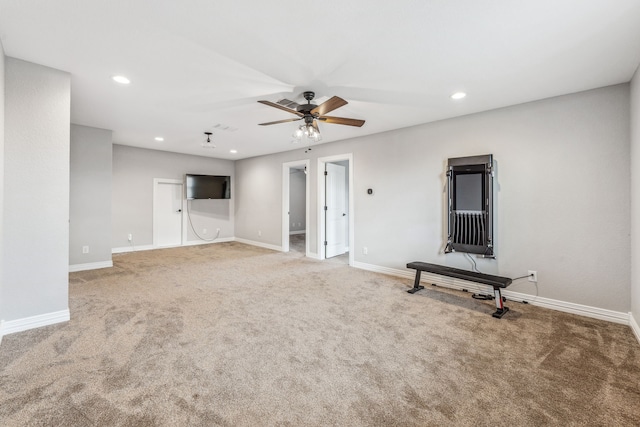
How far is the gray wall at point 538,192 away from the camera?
112 inches

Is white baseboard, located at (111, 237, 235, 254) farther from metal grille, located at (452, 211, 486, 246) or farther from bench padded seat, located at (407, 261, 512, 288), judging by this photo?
metal grille, located at (452, 211, 486, 246)

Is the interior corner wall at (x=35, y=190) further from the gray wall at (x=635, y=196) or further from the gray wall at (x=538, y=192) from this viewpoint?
the gray wall at (x=635, y=196)

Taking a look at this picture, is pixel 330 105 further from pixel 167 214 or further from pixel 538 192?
pixel 167 214

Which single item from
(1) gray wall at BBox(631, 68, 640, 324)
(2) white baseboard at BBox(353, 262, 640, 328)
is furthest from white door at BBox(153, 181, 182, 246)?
(1) gray wall at BBox(631, 68, 640, 324)

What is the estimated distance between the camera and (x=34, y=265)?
99.6 inches

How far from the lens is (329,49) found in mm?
2236

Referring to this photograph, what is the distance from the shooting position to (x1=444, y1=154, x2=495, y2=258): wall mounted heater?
3449mm

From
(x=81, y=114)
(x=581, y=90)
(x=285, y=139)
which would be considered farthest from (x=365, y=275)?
(x=81, y=114)

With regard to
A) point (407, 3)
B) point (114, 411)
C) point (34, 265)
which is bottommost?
point (114, 411)

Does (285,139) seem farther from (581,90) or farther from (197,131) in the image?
(581,90)

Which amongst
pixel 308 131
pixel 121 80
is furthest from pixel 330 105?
pixel 121 80

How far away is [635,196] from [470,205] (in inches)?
55.7

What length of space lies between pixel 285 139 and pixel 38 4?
12.3ft

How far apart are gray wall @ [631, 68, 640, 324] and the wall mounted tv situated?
7.44m
